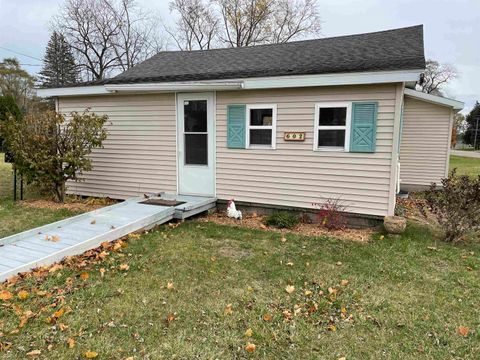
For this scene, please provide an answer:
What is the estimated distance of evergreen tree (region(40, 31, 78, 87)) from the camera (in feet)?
103

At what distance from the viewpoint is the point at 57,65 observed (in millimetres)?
32688

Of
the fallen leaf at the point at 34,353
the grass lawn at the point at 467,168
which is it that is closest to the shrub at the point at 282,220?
the fallen leaf at the point at 34,353

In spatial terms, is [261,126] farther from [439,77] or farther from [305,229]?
[439,77]

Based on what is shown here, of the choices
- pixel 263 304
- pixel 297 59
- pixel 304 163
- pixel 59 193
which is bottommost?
pixel 263 304

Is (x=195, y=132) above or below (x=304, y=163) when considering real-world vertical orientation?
above

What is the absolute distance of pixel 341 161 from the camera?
236 inches

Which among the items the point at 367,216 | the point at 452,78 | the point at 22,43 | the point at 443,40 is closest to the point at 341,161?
the point at 367,216

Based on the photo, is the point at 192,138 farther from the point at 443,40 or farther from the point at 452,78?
the point at 452,78

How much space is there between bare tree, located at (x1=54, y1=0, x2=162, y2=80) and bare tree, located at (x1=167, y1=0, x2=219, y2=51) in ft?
9.86

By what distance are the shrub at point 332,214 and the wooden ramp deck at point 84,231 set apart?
2275 millimetres

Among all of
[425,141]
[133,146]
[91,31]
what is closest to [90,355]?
[133,146]

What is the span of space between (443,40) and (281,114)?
1905cm

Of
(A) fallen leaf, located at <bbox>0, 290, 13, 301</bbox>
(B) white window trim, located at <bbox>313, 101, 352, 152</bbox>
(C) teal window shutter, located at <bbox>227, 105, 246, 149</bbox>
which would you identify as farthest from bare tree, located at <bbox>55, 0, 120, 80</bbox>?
(A) fallen leaf, located at <bbox>0, 290, 13, 301</bbox>

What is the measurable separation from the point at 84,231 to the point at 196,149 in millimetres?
2964
